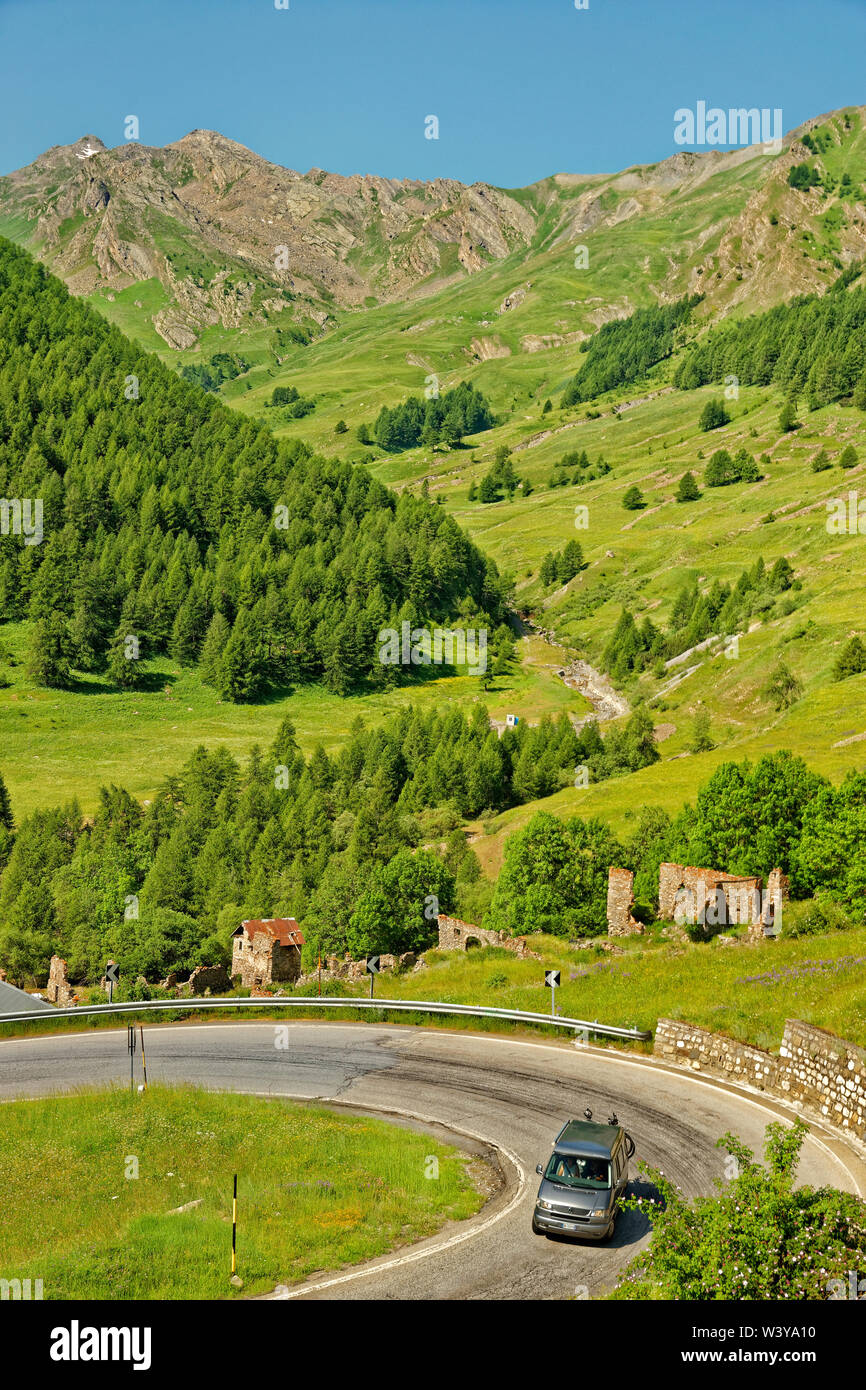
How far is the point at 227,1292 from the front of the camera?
64.2 ft

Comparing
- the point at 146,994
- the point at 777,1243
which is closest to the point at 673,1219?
the point at 777,1243

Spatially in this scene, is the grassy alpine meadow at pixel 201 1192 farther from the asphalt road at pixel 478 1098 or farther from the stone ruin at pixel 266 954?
the stone ruin at pixel 266 954

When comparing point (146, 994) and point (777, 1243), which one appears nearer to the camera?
point (777, 1243)

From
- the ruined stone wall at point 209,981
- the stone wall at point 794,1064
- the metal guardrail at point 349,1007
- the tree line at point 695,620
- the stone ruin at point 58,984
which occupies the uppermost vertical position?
the tree line at point 695,620

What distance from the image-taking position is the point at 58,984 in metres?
76.8

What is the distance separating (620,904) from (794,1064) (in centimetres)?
2920

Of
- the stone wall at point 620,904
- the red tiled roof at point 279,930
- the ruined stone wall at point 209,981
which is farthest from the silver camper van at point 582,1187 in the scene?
the ruined stone wall at point 209,981

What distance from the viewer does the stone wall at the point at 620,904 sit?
56656mm

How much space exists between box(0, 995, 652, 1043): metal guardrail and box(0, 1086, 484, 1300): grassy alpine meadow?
9.12m

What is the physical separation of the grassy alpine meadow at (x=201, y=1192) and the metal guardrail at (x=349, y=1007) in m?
9.12

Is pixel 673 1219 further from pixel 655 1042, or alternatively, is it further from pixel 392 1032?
pixel 392 1032

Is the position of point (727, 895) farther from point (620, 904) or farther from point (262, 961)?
point (262, 961)

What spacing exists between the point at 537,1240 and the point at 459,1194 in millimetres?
3214

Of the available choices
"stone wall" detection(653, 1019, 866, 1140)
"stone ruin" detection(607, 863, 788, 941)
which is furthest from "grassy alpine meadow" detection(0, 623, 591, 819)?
"stone wall" detection(653, 1019, 866, 1140)
